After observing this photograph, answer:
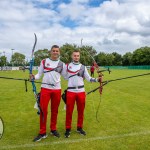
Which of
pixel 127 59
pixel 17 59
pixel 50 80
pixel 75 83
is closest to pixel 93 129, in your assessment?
pixel 75 83

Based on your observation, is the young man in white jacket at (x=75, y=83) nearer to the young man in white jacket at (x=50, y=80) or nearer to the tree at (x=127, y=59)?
the young man in white jacket at (x=50, y=80)

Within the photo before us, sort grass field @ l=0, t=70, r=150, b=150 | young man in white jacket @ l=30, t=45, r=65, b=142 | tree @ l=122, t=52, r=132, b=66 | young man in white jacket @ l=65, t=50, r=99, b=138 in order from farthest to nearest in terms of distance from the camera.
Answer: tree @ l=122, t=52, r=132, b=66, young man in white jacket @ l=65, t=50, r=99, b=138, young man in white jacket @ l=30, t=45, r=65, b=142, grass field @ l=0, t=70, r=150, b=150

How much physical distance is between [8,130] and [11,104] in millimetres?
4196

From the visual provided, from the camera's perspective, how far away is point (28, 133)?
6.75 m

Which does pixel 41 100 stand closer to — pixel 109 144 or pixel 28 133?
pixel 28 133

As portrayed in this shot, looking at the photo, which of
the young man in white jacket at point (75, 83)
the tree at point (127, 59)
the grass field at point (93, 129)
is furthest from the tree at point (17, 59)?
the young man in white jacket at point (75, 83)

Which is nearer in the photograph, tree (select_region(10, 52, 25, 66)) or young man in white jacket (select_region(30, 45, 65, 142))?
young man in white jacket (select_region(30, 45, 65, 142))

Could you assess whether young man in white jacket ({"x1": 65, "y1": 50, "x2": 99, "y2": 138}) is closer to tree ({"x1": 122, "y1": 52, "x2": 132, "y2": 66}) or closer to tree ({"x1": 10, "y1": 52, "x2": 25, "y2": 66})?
tree ({"x1": 122, "y1": 52, "x2": 132, "y2": 66})

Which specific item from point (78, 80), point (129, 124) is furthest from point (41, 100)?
point (129, 124)

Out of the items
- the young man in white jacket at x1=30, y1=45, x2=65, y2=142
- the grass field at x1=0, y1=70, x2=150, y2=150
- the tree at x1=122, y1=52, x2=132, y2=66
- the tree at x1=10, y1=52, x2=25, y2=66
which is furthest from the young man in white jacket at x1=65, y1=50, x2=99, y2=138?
the tree at x1=10, y1=52, x2=25, y2=66

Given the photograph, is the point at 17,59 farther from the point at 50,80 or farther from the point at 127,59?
the point at 50,80

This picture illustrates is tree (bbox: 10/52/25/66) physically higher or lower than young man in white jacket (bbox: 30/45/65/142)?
lower

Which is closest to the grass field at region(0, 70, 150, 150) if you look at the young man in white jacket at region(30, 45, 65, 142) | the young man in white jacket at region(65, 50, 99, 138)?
the young man in white jacket at region(30, 45, 65, 142)

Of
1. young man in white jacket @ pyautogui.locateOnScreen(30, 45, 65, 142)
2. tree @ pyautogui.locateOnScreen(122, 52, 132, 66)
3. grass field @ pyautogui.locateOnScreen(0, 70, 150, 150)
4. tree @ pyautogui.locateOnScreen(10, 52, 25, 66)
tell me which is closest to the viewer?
grass field @ pyautogui.locateOnScreen(0, 70, 150, 150)
